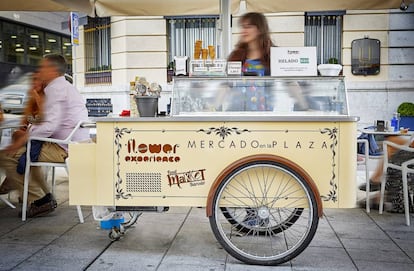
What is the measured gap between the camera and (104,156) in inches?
150

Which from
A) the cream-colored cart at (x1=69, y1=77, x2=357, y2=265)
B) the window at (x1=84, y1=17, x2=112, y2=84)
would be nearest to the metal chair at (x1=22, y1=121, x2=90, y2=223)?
the cream-colored cart at (x1=69, y1=77, x2=357, y2=265)

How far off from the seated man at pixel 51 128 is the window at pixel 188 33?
26.2 feet

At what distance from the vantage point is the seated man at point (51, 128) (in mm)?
4970

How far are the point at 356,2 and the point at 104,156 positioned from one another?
429 centimetres

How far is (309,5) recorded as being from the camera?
6.85 m

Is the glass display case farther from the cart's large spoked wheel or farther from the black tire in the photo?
the black tire

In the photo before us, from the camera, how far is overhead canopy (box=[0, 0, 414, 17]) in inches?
260

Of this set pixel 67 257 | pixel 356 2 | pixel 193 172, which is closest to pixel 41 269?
pixel 67 257

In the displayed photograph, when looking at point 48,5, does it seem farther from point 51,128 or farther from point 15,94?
point 15,94

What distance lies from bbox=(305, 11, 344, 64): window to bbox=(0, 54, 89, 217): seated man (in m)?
8.67

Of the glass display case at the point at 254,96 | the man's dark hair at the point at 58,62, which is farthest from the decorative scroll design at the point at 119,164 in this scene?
the man's dark hair at the point at 58,62

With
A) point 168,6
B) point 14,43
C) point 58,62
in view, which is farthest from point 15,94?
point 58,62

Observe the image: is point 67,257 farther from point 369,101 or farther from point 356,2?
point 369,101

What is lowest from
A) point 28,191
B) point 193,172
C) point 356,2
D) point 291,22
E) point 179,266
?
point 179,266
